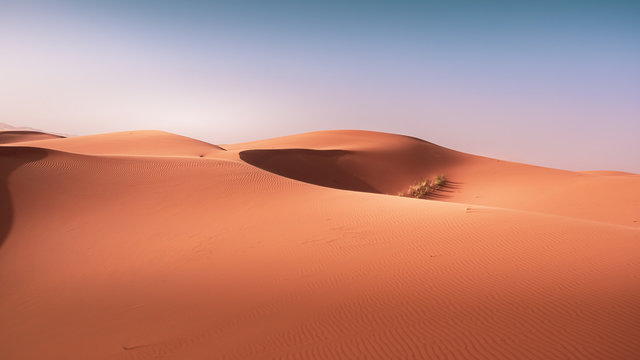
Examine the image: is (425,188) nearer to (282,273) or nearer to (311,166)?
(311,166)

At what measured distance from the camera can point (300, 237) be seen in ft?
20.3

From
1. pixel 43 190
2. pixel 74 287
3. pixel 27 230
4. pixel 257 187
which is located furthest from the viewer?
pixel 257 187

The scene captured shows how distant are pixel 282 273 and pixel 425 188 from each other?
48.4 feet

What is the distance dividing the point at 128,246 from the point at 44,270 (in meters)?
1.22

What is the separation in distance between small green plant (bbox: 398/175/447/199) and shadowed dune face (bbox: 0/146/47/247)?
15.0m

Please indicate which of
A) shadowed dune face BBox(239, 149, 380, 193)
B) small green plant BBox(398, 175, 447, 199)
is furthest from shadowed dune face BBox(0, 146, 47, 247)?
small green plant BBox(398, 175, 447, 199)

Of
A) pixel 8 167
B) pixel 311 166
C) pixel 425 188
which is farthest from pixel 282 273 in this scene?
pixel 311 166

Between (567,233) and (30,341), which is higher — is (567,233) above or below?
above

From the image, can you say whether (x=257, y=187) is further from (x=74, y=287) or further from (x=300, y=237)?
(x=74, y=287)

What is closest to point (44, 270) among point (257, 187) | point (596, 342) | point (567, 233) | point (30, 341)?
point (30, 341)

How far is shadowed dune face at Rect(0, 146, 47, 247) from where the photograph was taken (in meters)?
7.00

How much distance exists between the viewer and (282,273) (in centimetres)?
475

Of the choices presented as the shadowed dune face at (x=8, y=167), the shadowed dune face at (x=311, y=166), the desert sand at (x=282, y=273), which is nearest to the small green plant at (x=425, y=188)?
the shadowed dune face at (x=311, y=166)

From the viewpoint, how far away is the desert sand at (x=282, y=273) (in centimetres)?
300
